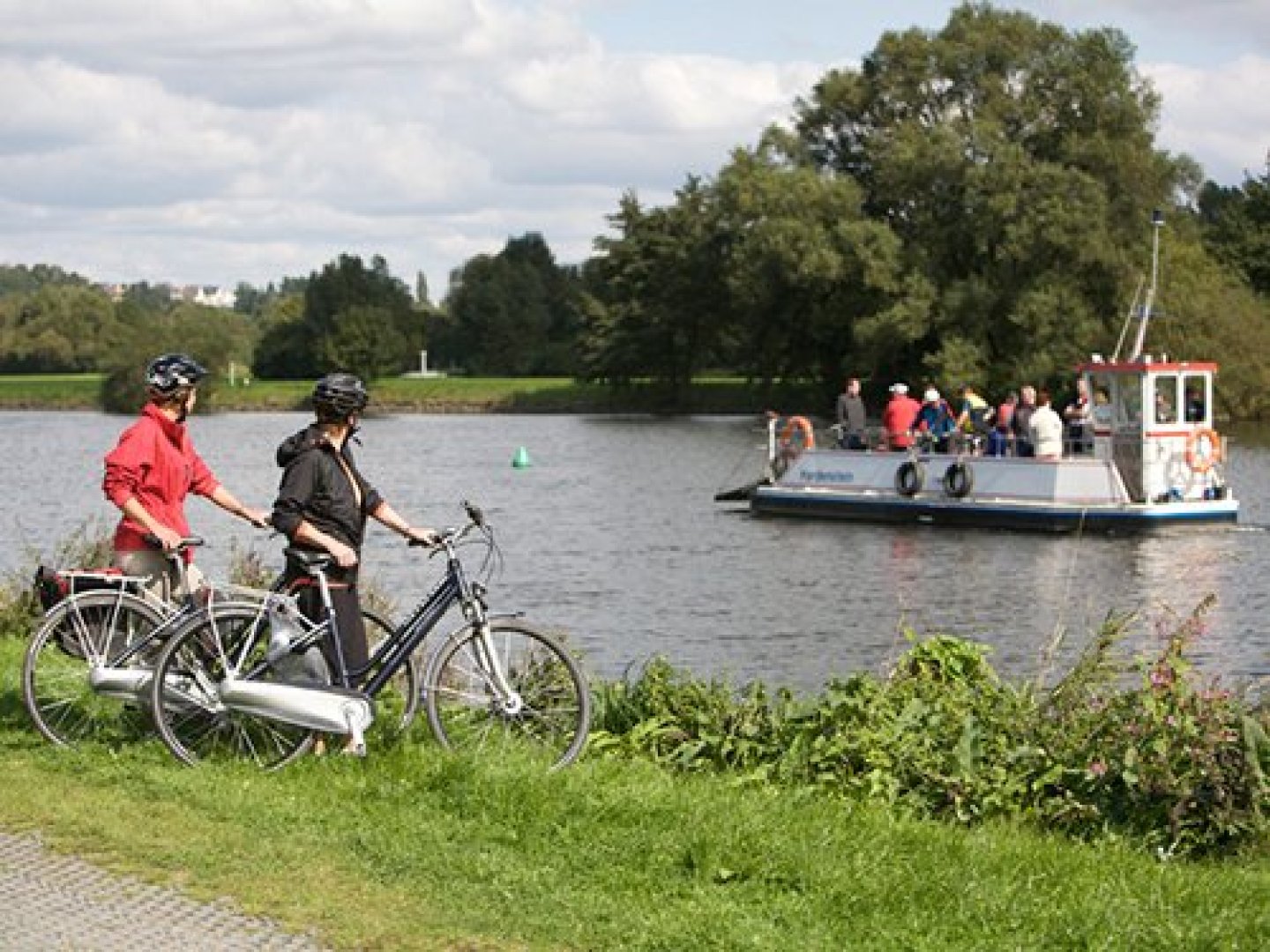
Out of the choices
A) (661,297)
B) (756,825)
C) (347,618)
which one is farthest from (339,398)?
(661,297)

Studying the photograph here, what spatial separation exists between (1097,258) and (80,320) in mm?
87918

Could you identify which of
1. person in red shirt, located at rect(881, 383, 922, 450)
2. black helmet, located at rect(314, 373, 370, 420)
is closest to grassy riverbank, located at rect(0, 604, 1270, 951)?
black helmet, located at rect(314, 373, 370, 420)

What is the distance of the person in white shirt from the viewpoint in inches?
1387

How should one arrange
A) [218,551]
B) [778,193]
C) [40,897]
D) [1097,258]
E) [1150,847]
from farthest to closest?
[778,193] → [1097,258] → [218,551] → [1150,847] → [40,897]

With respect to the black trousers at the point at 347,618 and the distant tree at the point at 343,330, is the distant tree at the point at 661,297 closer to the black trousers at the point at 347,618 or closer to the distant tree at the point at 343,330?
the distant tree at the point at 343,330

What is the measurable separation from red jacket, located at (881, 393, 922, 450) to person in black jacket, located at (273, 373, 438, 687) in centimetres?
2955

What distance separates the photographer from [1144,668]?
9.23 metres

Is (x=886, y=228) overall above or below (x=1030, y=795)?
above

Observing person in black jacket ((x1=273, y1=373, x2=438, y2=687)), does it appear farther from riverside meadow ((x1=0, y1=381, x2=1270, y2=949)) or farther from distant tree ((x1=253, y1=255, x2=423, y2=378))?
distant tree ((x1=253, y1=255, x2=423, y2=378))

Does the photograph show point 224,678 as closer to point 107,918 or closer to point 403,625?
point 403,625

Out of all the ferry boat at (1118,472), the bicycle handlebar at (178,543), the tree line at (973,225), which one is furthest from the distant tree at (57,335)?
the bicycle handlebar at (178,543)

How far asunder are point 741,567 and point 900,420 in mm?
8334

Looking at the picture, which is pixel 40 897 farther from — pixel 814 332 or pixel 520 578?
pixel 814 332

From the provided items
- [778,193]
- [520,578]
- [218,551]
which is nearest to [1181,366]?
[520,578]
